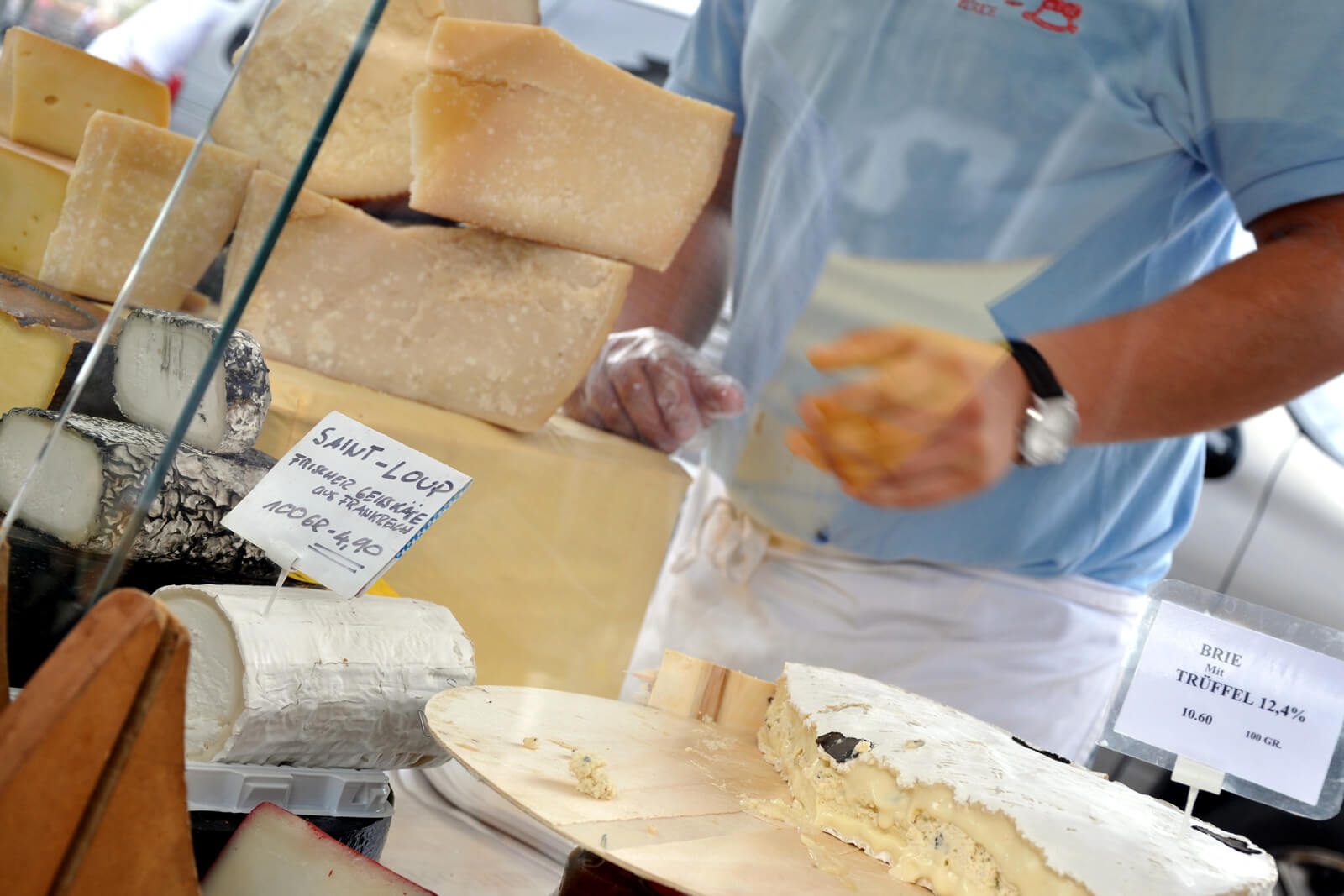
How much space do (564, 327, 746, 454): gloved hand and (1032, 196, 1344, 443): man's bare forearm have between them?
0.58 feet

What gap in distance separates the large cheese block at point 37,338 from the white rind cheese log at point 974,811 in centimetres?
50

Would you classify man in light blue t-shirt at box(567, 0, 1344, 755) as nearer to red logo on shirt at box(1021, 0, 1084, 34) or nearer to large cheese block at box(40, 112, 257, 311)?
red logo on shirt at box(1021, 0, 1084, 34)

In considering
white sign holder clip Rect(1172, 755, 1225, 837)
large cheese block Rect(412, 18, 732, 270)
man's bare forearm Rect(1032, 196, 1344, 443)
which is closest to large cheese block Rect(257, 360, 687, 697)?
large cheese block Rect(412, 18, 732, 270)

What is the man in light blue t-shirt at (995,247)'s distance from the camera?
1.47 ft

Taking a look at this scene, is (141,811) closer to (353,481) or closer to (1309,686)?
(353,481)

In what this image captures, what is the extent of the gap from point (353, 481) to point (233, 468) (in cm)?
7

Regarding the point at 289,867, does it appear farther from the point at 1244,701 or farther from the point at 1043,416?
the point at 1244,701

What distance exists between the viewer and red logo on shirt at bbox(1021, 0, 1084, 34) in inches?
17.4

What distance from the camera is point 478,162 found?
517 mm

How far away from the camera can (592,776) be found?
1.68 feet

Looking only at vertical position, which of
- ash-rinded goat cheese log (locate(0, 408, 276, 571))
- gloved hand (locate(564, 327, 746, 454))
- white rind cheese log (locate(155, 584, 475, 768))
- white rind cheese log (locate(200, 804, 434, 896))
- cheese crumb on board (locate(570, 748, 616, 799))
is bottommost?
white rind cheese log (locate(200, 804, 434, 896))

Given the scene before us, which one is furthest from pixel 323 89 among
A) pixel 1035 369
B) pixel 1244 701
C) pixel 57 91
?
pixel 1244 701

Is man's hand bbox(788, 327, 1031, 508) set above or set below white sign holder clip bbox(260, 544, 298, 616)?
above

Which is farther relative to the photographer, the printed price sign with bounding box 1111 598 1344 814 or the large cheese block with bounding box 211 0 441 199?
the printed price sign with bounding box 1111 598 1344 814
